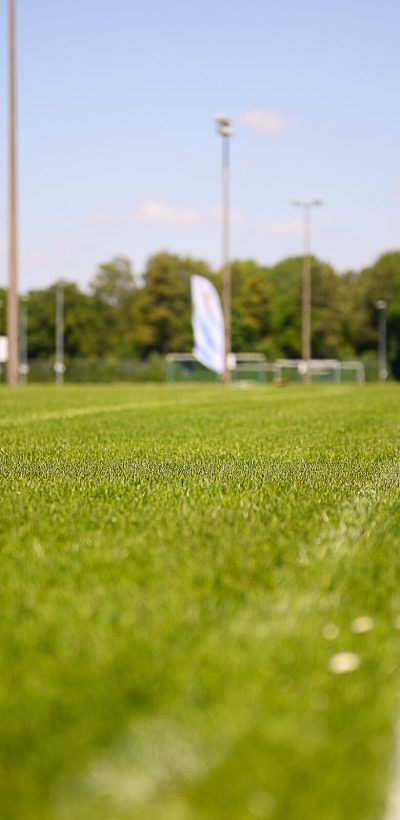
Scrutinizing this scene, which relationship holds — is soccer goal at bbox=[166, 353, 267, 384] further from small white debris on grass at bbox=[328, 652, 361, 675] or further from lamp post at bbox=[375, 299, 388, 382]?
small white debris on grass at bbox=[328, 652, 361, 675]

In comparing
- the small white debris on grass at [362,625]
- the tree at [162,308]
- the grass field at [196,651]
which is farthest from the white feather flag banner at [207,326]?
the tree at [162,308]

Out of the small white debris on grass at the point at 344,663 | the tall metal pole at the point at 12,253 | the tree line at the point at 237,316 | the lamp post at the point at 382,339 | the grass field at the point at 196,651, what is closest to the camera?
the grass field at the point at 196,651

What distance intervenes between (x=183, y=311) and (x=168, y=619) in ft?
306

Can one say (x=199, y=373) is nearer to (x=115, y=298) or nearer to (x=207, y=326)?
(x=207, y=326)

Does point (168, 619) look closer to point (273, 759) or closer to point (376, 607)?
point (376, 607)

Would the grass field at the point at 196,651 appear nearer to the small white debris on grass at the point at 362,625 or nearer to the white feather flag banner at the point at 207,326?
the small white debris on grass at the point at 362,625

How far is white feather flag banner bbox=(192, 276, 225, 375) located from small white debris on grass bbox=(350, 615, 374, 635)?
32.2 m

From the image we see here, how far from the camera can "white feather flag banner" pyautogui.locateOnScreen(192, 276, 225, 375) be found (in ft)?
116

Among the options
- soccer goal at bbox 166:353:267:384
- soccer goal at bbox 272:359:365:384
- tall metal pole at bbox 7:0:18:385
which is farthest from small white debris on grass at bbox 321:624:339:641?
soccer goal at bbox 272:359:365:384

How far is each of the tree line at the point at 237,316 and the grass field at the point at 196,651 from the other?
281 ft

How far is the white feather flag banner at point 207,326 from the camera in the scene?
35250 millimetres

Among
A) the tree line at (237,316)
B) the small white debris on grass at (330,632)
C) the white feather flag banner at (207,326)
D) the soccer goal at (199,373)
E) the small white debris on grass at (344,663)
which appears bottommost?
the small white debris on grass at (344,663)

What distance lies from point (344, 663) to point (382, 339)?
86.2m

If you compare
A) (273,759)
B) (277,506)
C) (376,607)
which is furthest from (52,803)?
(277,506)
